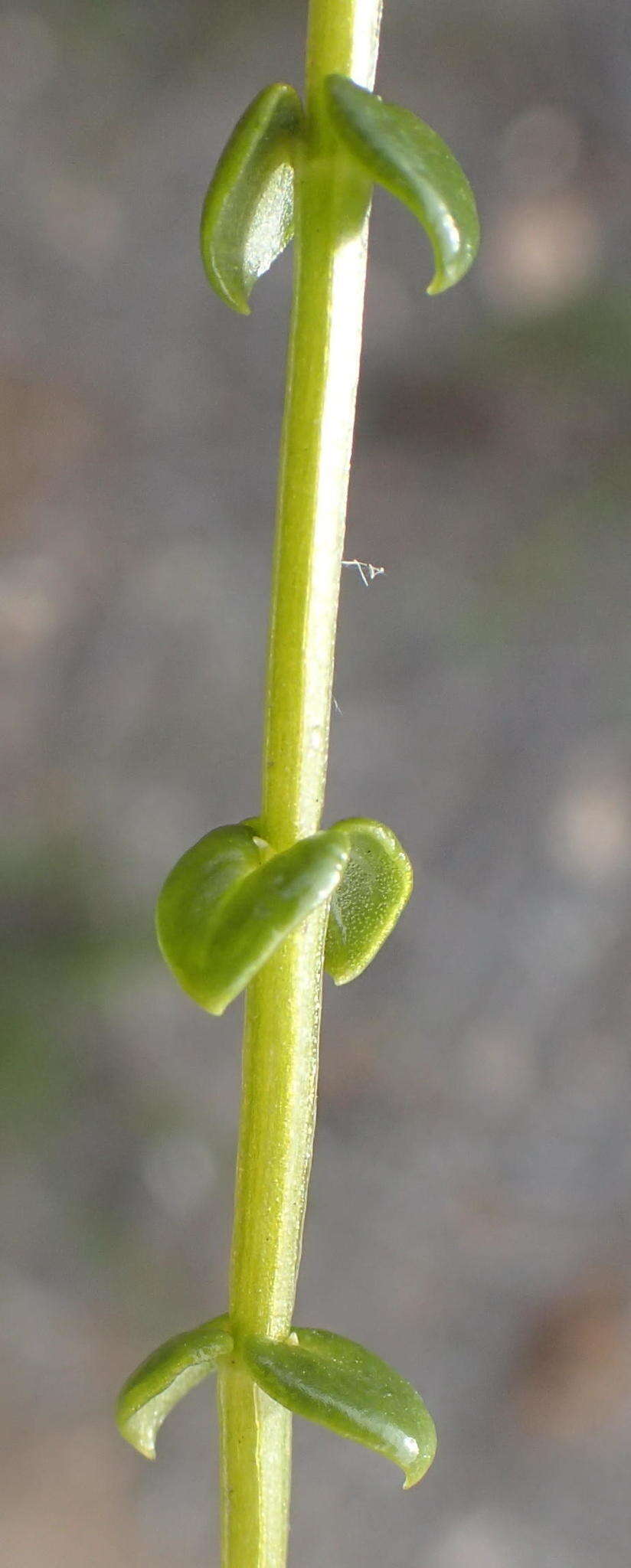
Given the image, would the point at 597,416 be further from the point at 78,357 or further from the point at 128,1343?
the point at 128,1343

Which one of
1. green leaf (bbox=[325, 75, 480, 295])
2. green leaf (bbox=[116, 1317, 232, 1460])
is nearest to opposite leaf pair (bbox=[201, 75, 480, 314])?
green leaf (bbox=[325, 75, 480, 295])

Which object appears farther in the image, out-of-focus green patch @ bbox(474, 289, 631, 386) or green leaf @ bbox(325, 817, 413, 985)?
out-of-focus green patch @ bbox(474, 289, 631, 386)

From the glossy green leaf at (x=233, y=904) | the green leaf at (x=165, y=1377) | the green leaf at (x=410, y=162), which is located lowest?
the green leaf at (x=165, y=1377)

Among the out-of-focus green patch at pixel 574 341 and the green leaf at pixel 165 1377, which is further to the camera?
the out-of-focus green patch at pixel 574 341

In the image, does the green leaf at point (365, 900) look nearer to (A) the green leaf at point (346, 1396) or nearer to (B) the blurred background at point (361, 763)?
(A) the green leaf at point (346, 1396)

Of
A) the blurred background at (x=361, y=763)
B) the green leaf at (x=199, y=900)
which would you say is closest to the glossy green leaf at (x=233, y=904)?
the green leaf at (x=199, y=900)

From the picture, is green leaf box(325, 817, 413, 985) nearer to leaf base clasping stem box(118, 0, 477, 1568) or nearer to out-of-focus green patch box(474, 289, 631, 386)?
leaf base clasping stem box(118, 0, 477, 1568)

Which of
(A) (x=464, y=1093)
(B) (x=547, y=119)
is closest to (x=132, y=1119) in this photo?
(A) (x=464, y=1093)
